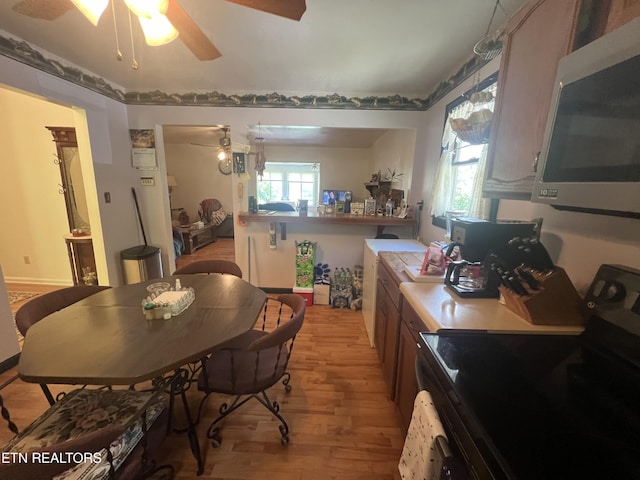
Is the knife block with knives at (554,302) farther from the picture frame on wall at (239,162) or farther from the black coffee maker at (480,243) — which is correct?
the picture frame on wall at (239,162)

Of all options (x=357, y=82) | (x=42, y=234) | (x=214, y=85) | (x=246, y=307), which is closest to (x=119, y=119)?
(x=214, y=85)

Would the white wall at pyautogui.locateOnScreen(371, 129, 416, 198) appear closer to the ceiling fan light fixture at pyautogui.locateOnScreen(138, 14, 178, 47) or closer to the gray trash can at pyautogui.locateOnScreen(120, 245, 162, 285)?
the ceiling fan light fixture at pyautogui.locateOnScreen(138, 14, 178, 47)

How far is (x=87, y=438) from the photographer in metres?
0.72

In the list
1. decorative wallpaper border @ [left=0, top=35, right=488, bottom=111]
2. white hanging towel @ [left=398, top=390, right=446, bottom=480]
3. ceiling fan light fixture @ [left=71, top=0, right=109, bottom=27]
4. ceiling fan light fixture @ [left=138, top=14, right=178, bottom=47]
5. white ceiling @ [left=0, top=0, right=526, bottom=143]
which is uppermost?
white ceiling @ [left=0, top=0, right=526, bottom=143]

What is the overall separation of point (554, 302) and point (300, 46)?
2171 mm

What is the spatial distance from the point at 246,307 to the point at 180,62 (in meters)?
2.19

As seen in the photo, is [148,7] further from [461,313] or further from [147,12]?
[461,313]

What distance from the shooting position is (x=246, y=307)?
1.48 meters

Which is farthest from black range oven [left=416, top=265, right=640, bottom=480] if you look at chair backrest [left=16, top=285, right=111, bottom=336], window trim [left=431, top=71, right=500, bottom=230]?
chair backrest [left=16, top=285, right=111, bottom=336]

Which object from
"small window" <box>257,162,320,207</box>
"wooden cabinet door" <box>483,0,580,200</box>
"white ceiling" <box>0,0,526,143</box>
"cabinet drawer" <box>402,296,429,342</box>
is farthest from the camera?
"small window" <box>257,162,320,207</box>

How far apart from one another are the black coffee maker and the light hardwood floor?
99 centimetres

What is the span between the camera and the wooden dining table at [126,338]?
96 cm

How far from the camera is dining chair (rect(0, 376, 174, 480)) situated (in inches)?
25.8

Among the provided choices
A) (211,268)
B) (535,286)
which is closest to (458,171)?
(535,286)
